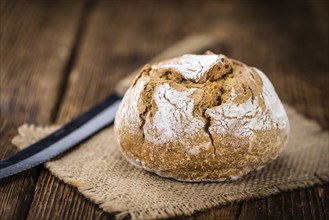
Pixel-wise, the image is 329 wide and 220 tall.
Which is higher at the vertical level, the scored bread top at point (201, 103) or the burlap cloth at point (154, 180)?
the scored bread top at point (201, 103)

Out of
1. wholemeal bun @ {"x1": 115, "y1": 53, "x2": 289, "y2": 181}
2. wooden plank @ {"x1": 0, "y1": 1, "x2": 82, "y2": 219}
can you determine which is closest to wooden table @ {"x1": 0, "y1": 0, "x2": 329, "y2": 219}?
wooden plank @ {"x1": 0, "y1": 1, "x2": 82, "y2": 219}

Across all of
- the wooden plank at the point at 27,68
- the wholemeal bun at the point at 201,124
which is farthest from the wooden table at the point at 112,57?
the wholemeal bun at the point at 201,124

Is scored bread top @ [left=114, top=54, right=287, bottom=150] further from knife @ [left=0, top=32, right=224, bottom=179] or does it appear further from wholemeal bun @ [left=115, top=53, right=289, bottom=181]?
knife @ [left=0, top=32, right=224, bottom=179]

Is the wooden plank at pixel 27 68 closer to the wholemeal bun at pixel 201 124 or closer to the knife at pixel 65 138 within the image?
the knife at pixel 65 138

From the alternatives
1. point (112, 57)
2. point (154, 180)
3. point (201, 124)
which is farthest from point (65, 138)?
point (112, 57)

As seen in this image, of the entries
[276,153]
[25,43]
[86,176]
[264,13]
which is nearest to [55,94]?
[25,43]

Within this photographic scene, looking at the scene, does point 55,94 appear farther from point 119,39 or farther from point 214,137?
point 214,137

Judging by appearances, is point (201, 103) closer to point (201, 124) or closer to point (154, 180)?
point (201, 124)
